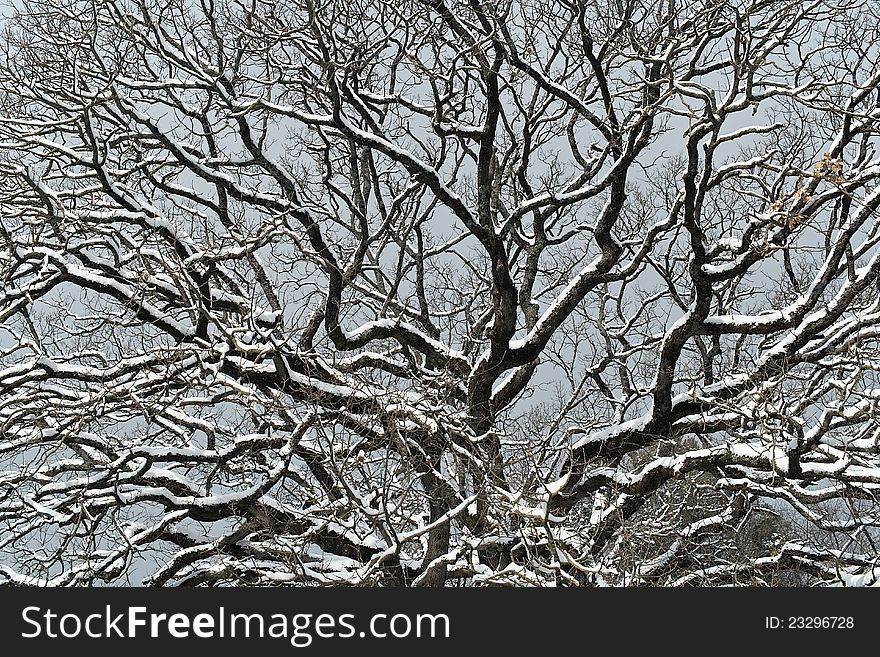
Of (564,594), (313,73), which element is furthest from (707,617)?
(313,73)

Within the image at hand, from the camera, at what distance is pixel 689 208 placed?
359 inches

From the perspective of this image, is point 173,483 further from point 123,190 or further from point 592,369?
point 592,369

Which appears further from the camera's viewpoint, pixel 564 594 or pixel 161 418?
pixel 161 418

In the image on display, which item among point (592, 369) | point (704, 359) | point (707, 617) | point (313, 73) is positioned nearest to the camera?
point (707, 617)

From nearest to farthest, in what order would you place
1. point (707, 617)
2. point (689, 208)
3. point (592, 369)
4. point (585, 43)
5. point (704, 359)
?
1. point (707, 617)
2. point (585, 43)
3. point (689, 208)
4. point (704, 359)
5. point (592, 369)

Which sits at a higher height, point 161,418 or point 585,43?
point 585,43

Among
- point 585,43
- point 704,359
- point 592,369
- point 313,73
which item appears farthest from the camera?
point 592,369

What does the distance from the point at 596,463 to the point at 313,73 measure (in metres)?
6.54

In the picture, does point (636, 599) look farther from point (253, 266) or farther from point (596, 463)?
point (253, 266)

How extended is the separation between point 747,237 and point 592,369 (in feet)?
12.3

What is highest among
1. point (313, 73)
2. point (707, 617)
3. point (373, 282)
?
point (313, 73)

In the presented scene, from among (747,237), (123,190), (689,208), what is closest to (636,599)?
(689,208)

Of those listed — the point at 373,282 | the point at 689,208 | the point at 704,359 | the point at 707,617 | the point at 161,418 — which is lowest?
the point at 707,617

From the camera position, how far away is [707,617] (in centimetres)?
672
